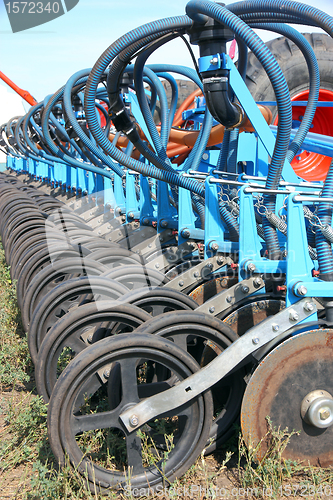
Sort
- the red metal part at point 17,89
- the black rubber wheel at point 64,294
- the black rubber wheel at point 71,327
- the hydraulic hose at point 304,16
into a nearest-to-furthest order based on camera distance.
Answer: the hydraulic hose at point 304,16 < the black rubber wheel at point 71,327 < the black rubber wheel at point 64,294 < the red metal part at point 17,89

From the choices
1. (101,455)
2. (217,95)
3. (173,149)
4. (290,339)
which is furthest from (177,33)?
(173,149)

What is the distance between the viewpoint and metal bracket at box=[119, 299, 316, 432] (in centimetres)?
207

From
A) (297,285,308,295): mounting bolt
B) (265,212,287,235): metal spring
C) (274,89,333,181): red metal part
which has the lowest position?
(274,89,333,181): red metal part

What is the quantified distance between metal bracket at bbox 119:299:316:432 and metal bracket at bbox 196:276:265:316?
52 centimetres

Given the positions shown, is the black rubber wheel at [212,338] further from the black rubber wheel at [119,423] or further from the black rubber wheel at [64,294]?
the black rubber wheel at [64,294]

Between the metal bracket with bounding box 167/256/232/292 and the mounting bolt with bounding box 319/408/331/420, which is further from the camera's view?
the metal bracket with bounding box 167/256/232/292

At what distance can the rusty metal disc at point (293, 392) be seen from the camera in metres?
2.17

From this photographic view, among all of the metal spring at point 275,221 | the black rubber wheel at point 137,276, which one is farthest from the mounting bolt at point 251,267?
the black rubber wheel at point 137,276

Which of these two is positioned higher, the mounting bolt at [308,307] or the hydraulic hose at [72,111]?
the hydraulic hose at [72,111]

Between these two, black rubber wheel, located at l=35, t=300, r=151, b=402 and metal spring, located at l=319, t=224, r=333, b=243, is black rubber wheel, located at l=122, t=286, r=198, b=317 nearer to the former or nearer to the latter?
black rubber wheel, located at l=35, t=300, r=151, b=402

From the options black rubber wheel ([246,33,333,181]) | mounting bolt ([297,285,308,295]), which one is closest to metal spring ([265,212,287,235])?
mounting bolt ([297,285,308,295])

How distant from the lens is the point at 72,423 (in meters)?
2.04

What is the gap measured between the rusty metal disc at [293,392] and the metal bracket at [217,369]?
10 cm

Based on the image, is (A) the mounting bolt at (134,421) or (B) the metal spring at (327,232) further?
(B) the metal spring at (327,232)
